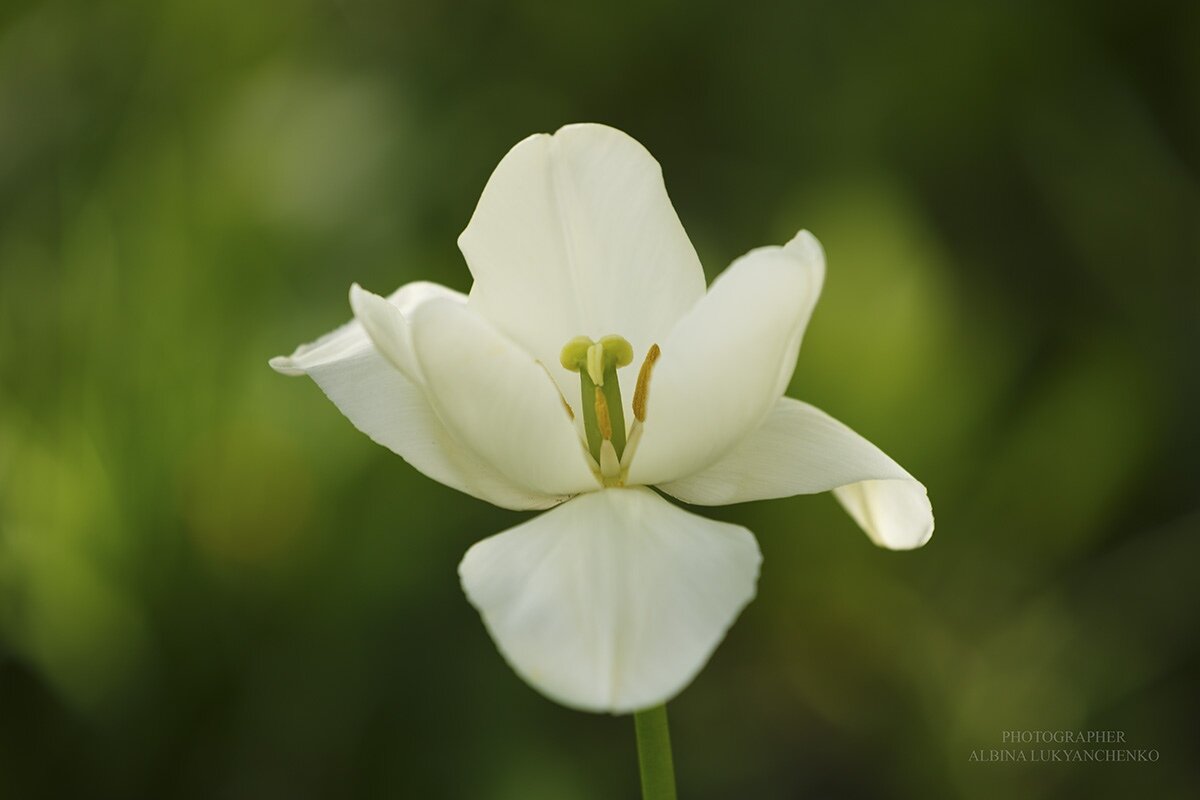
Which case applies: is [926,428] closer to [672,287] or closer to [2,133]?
[672,287]

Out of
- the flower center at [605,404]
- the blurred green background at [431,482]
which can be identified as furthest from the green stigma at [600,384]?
the blurred green background at [431,482]

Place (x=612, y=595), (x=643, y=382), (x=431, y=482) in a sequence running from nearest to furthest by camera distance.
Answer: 1. (x=612, y=595)
2. (x=643, y=382)
3. (x=431, y=482)

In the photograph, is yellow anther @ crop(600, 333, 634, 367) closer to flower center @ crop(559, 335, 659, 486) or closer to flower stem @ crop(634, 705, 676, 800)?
flower center @ crop(559, 335, 659, 486)

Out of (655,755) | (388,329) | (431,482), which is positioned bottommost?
(431,482)

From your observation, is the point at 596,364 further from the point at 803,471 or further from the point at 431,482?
the point at 431,482

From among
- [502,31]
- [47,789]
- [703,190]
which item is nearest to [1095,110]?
[703,190]

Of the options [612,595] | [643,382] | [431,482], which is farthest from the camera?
[431,482]

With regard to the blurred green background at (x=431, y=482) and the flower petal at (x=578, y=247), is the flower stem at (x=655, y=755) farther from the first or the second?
the blurred green background at (x=431, y=482)

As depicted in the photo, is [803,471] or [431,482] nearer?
[803,471]

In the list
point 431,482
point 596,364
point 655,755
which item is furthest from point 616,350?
point 431,482
